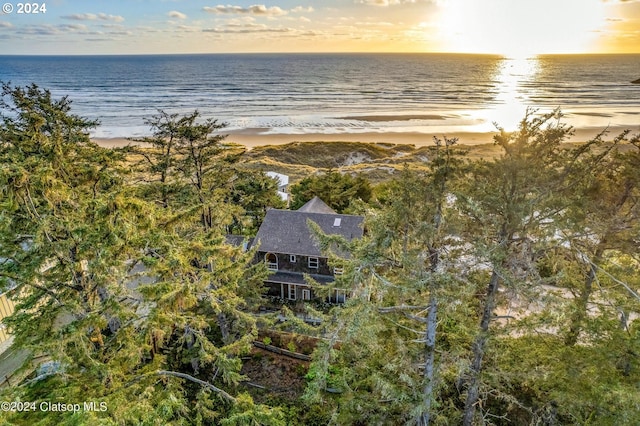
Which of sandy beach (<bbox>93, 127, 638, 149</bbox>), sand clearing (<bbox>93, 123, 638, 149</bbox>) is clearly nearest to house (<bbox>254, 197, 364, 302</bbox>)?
sandy beach (<bbox>93, 127, 638, 149</bbox>)

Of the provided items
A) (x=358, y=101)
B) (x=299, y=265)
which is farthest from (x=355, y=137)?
(x=299, y=265)

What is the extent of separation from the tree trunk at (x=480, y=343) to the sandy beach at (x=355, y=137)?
196 ft

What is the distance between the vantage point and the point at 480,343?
9.71 meters

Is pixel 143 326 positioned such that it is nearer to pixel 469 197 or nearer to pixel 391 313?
pixel 391 313

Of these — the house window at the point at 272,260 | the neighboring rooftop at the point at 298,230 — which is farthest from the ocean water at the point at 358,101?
the house window at the point at 272,260

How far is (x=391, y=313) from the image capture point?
10703 millimetres

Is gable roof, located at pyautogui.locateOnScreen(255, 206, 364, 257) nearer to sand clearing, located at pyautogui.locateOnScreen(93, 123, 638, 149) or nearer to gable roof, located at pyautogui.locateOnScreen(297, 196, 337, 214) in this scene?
gable roof, located at pyautogui.locateOnScreen(297, 196, 337, 214)

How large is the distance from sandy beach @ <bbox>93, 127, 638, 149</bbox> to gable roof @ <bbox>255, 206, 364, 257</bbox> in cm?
4467

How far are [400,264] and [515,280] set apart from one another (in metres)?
2.65

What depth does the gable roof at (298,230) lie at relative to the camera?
21922 millimetres

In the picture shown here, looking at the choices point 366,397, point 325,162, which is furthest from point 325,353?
point 325,162

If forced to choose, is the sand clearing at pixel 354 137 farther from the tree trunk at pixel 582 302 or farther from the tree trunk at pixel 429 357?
the tree trunk at pixel 429 357
